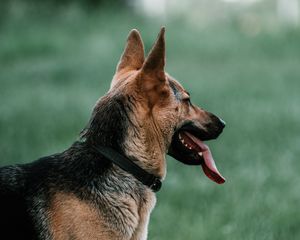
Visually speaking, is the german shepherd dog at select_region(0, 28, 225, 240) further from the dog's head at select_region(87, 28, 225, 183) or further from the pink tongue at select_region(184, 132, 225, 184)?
the pink tongue at select_region(184, 132, 225, 184)

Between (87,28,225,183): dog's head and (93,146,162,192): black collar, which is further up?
(87,28,225,183): dog's head

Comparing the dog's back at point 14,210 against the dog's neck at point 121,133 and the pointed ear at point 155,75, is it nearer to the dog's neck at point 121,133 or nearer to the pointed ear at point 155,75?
the dog's neck at point 121,133

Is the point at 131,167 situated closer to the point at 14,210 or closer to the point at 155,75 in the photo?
the point at 155,75

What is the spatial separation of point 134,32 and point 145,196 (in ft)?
4.91

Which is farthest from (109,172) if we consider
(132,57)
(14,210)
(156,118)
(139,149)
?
(132,57)

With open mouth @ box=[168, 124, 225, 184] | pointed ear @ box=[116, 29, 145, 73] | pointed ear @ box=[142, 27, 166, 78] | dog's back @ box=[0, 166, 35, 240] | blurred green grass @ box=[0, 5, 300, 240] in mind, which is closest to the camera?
dog's back @ box=[0, 166, 35, 240]

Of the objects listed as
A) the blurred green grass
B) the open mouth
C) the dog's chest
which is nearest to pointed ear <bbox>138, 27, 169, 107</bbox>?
the open mouth

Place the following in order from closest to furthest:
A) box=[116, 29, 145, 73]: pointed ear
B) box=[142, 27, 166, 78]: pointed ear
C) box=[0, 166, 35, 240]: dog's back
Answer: box=[0, 166, 35, 240]: dog's back, box=[142, 27, 166, 78]: pointed ear, box=[116, 29, 145, 73]: pointed ear

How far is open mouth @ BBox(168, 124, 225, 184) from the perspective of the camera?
508 centimetres

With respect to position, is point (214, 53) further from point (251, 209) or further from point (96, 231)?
point (96, 231)

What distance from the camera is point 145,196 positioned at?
487cm

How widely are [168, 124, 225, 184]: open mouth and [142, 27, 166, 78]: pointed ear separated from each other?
545 mm

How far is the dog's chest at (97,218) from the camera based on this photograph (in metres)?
4.44

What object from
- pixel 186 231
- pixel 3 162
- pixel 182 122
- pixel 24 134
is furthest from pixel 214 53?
pixel 182 122
